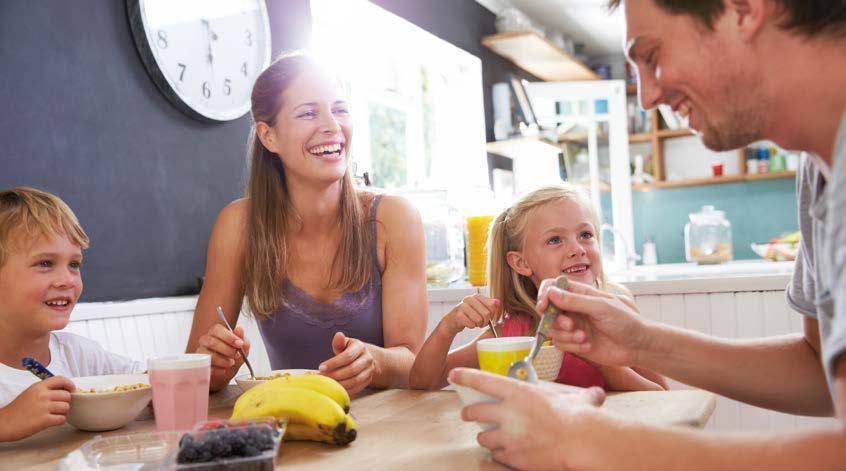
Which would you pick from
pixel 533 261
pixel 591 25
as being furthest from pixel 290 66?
pixel 591 25

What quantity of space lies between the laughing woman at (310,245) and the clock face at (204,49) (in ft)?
1.71

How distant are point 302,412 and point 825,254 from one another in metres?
0.65

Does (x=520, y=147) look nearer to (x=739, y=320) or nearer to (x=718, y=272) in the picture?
(x=718, y=272)

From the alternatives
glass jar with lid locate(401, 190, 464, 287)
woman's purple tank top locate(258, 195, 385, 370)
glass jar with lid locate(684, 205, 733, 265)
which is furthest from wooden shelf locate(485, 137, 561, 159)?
woman's purple tank top locate(258, 195, 385, 370)

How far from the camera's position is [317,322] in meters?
1.91

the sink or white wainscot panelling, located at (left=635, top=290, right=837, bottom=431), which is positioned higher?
the sink

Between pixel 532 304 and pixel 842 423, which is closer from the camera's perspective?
pixel 842 423

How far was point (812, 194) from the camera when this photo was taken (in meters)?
1.01

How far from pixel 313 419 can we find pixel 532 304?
1.03 meters

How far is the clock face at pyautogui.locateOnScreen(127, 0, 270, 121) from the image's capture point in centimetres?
242

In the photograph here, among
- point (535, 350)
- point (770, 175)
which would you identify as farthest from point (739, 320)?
point (770, 175)

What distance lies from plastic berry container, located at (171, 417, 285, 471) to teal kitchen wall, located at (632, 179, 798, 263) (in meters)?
6.62

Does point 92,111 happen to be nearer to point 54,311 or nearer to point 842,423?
point 54,311

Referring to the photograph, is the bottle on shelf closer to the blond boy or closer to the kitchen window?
the kitchen window
